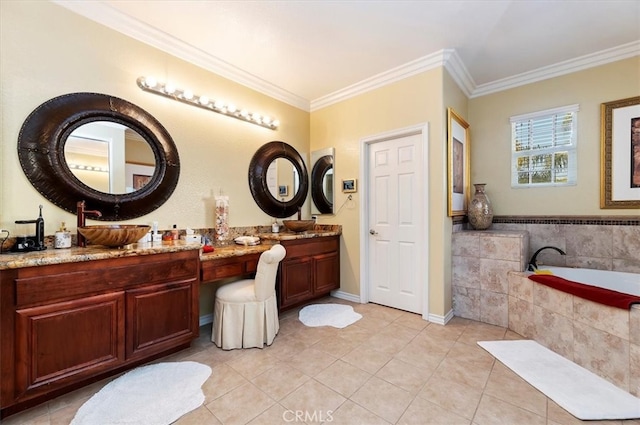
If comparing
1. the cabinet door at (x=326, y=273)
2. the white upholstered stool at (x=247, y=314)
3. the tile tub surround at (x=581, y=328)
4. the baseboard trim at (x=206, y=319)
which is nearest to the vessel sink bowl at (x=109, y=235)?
the white upholstered stool at (x=247, y=314)

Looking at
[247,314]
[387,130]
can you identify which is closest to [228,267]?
[247,314]

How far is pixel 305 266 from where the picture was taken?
10.4 ft

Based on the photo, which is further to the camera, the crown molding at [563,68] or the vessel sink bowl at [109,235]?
the crown molding at [563,68]

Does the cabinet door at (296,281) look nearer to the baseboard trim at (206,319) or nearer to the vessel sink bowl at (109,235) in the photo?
the baseboard trim at (206,319)

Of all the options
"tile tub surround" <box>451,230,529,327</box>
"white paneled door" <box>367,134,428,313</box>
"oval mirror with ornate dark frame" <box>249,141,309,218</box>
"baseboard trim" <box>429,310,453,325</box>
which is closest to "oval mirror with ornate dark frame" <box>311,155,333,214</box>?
"oval mirror with ornate dark frame" <box>249,141,309,218</box>

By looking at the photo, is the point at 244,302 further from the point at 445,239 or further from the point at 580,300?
the point at 580,300

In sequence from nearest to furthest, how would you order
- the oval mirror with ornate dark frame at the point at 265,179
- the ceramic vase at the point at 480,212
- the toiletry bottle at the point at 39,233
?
the toiletry bottle at the point at 39,233
the ceramic vase at the point at 480,212
the oval mirror with ornate dark frame at the point at 265,179

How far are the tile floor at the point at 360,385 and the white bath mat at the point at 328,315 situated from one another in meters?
0.19

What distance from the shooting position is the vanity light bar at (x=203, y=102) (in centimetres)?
245

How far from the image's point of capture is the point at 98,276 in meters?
1.72

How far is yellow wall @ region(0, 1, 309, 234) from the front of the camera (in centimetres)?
186

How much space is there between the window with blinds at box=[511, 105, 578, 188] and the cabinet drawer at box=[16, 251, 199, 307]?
151 inches

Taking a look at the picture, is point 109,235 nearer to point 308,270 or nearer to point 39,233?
point 39,233

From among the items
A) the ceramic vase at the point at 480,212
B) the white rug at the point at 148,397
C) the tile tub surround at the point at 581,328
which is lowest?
the white rug at the point at 148,397
